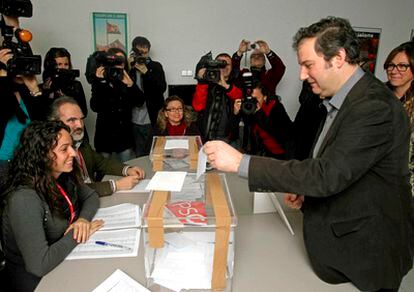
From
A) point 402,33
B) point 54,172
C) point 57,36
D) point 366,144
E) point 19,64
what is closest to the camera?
point 366,144

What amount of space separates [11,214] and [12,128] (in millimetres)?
1130

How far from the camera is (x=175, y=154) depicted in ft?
6.23

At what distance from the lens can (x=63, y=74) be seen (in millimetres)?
2600

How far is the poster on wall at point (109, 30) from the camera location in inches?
149

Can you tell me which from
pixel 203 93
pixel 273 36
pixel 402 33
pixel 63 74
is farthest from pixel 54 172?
pixel 402 33

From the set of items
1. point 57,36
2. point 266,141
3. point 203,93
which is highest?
point 57,36

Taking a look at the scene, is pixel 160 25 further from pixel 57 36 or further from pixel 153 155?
pixel 153 155

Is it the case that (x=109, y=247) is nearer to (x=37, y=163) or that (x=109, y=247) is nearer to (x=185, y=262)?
(x=185, y=262)

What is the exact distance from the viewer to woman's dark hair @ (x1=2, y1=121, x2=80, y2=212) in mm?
1314

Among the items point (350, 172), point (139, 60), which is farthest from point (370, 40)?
point (350, 172)

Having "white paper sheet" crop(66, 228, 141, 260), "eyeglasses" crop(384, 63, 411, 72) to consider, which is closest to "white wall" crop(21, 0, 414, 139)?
"eyeglasses" crop(384, 63, 411, 72)

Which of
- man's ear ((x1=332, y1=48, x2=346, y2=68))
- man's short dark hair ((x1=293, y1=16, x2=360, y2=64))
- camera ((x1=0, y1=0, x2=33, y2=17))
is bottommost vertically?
man's ear ((x1=332, y1=48, x2=346, y2=68))

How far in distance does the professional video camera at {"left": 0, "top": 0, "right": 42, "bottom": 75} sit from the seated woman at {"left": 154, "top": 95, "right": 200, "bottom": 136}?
97 cm

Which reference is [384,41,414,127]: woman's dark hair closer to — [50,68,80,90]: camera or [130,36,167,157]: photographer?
[130,36,167,157]: photographer
